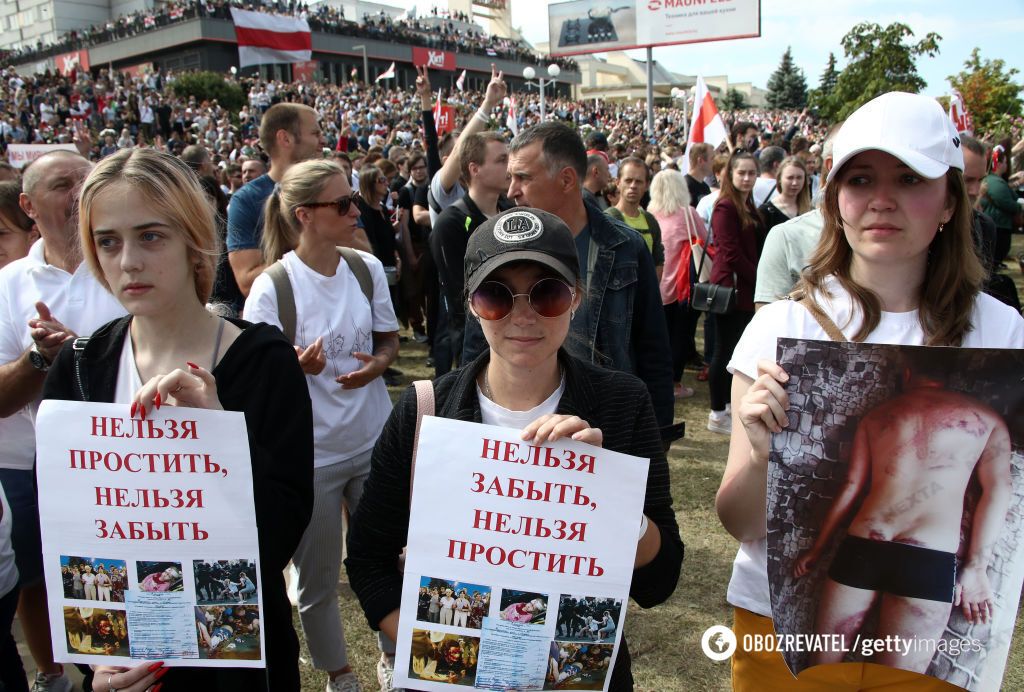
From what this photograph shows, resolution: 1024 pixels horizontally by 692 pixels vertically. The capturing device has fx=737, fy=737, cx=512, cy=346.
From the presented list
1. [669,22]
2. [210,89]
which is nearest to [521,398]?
[669,22]

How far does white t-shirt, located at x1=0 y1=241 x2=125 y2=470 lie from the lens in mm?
2541

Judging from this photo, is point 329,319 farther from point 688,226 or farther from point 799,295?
point 688,226

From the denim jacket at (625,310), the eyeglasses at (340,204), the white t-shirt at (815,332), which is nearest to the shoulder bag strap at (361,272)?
the eyeglasses at (340,204)

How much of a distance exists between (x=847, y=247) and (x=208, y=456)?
61.9 inches

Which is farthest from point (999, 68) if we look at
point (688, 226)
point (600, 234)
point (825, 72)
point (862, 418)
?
point (825, 72)

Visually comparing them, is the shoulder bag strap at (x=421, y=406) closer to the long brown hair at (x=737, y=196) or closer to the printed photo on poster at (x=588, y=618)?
the printed photo on poster at (x=588, y=618)

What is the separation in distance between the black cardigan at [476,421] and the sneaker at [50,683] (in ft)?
7.06

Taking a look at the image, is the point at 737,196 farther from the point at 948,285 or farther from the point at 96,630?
the point at 96,630

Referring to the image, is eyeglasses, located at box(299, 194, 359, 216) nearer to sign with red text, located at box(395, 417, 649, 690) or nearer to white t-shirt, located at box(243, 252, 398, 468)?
white t-shirt, located at box(243, 252, 398, 468)

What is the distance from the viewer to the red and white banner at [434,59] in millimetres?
50312

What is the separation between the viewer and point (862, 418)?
1.51 m

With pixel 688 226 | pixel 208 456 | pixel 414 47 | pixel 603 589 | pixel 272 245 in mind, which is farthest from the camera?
pixel 414 47

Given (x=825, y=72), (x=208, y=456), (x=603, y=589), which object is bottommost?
(x=603, y=589)

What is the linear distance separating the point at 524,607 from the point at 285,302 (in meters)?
1.81
